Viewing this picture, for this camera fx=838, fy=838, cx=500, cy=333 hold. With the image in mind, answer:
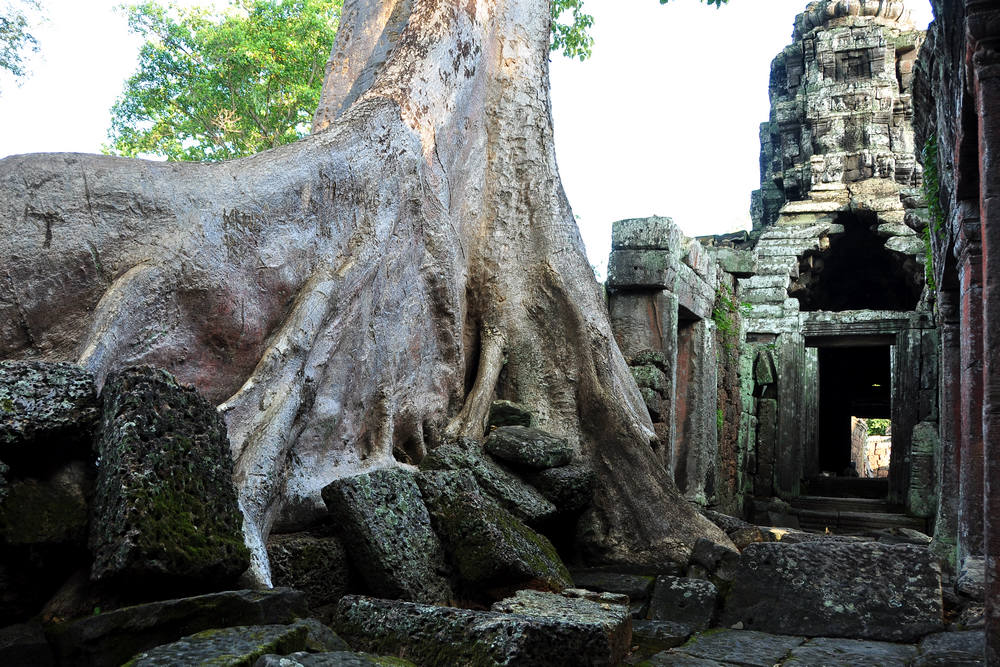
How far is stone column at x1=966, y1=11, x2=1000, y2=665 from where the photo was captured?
8.51 feet

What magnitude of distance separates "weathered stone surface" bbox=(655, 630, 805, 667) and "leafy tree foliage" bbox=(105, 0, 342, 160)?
1327 centimetres

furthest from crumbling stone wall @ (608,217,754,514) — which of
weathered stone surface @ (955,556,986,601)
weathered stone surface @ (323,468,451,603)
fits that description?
weathered stone surface @ (323,468,451,603)

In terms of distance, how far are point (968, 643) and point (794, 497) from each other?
9717mm

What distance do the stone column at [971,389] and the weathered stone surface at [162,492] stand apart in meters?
3.56

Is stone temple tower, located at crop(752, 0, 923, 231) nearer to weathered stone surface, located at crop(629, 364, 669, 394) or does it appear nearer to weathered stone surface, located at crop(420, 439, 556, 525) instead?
weathered stone surface, located at crop(629, 364, 669, 394)

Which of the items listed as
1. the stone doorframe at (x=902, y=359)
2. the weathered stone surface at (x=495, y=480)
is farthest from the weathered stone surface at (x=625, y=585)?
the stone doorframe at (x=902, y=359)

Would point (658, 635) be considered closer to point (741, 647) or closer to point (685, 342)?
point (741, 647)

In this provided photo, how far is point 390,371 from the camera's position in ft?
14.1

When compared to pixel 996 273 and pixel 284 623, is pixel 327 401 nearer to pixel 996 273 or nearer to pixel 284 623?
pixel 284 623

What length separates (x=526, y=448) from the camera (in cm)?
439

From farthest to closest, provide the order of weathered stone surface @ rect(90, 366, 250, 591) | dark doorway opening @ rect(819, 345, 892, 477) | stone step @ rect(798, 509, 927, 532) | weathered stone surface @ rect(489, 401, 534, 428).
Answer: dark doorway opening @ rect(819, 345, 892, 477) < stone step @ rect(798, 509, 927, 532) < weathered stone surface @ rect(489, 401, 534, 428) < weathered stone surface @ rect(90, 366, 250, 591)

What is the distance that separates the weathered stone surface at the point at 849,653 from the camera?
3.02 metres

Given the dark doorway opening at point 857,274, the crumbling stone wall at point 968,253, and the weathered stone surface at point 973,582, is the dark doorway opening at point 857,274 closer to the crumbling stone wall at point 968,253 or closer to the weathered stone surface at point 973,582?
the crumbling stone wall at point 968,253

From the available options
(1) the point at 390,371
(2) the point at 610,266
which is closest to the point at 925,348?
(2) the point at 610,266
